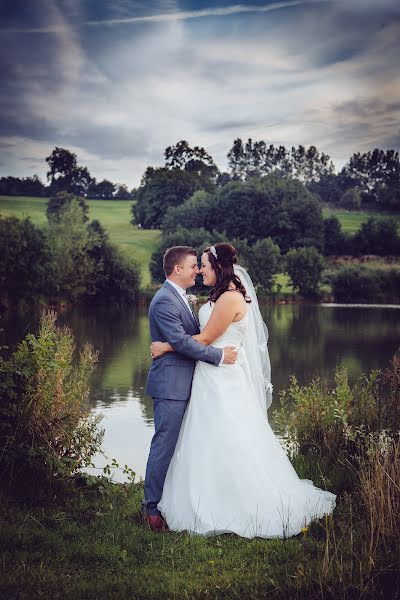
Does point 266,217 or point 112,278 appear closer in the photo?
point 112,278

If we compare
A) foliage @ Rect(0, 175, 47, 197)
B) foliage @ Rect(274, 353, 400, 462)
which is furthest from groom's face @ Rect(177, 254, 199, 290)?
foliage @ Rect(0, 175, 47, 197)

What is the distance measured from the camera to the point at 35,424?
634 cm

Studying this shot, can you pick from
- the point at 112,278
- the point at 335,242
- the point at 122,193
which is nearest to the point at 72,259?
the point at 112,278

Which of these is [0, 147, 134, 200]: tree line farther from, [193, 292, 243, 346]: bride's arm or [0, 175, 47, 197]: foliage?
[193, 292, 243, 346]: bride's arm

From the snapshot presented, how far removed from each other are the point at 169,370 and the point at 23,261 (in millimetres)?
37931

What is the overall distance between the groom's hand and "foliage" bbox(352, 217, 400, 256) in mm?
68068

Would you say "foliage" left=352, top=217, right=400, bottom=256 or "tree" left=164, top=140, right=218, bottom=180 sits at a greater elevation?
"tree" left=164, top=140, right=218, bottom=180

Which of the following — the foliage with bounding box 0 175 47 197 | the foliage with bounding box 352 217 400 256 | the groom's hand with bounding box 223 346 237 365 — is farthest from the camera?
the foliage with bounding box 0 175 47 197

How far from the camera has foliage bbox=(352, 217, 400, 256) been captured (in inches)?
2832

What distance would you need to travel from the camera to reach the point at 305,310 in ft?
155

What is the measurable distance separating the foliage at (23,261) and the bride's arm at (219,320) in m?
37.3

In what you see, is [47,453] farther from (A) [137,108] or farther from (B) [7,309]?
(A) [137,108]

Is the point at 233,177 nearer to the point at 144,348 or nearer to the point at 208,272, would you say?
the point at 144,348

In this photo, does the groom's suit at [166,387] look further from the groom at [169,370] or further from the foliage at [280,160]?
the foliage at [280,160]
